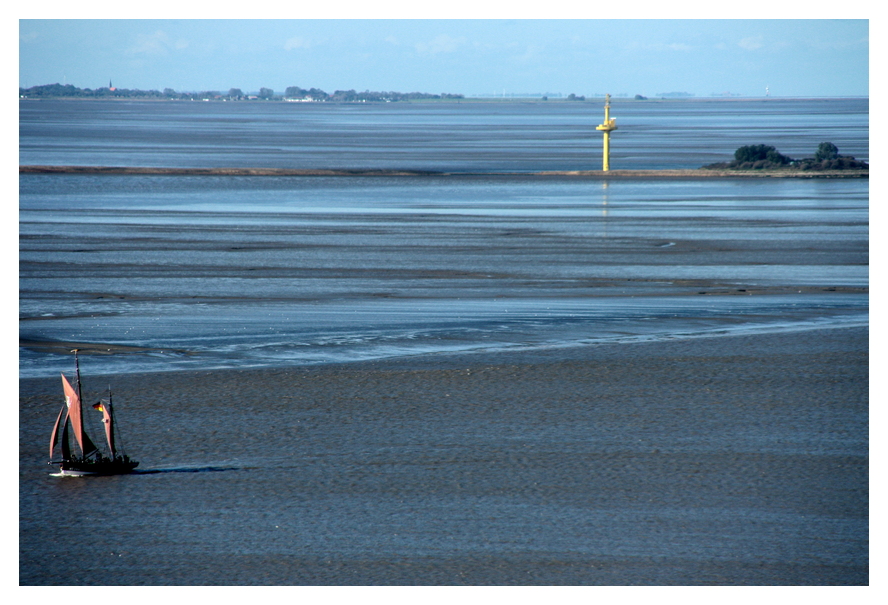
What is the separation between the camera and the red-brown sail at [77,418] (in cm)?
874

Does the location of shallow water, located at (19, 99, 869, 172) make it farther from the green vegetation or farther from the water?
the water

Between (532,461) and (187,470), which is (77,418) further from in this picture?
(532,461)

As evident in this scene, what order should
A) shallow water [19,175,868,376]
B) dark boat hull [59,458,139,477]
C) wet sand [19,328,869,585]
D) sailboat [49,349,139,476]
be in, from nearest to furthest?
1. wet sand [19,328,869,585]
2. sailboat [49,349,139,476]
3. dark boat hull [59,458,139,477]
4. shallow water [19,175,868,376]

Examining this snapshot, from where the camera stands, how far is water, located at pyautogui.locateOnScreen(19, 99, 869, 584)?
300 inches

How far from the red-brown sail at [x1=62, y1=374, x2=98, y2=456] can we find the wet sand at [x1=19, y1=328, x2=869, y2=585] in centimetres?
62

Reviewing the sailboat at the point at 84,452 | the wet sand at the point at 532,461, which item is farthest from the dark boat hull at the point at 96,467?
the wet sand at the point at 532,461

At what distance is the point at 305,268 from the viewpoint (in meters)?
20.8

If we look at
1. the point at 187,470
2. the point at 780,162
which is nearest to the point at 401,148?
the point at 780,162

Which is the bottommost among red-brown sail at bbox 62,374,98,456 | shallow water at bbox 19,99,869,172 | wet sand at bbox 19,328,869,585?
wet sand at bbox 19,328,869,585

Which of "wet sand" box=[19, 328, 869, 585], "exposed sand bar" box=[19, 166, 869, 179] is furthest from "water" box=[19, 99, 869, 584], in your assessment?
"exposed sand bar" box=[19, 166, 869, 179]

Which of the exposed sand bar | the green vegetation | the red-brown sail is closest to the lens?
the red-brown sail

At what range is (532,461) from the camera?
31.2 ft

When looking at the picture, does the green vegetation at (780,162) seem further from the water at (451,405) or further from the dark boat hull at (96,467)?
the dark boat hull at (96,467)

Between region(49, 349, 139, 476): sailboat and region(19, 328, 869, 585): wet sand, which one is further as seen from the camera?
region(49, 349, 139, 476): sailboat
